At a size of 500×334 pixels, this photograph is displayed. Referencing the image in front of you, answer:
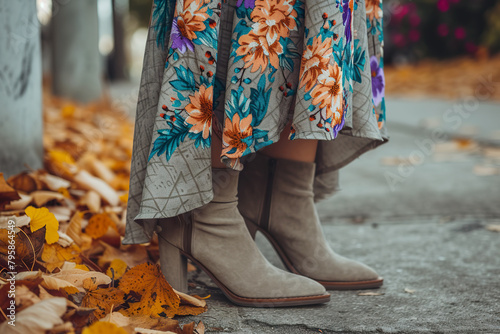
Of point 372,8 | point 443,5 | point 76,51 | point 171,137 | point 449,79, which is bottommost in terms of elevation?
point 171,137

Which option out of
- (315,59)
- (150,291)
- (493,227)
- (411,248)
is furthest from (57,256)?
(493,227)

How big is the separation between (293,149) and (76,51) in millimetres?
3867

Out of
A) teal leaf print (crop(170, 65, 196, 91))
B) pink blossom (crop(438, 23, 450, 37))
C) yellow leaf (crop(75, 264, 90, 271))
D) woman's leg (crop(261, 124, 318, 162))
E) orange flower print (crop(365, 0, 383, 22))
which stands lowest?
yellow leaf (crop(75, 264, 90, 271))

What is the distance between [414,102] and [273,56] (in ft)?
18.0

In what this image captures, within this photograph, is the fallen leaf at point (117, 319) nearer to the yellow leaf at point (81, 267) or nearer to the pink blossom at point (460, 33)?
the yellow leaf at point (81, 267)

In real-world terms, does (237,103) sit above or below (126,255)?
above

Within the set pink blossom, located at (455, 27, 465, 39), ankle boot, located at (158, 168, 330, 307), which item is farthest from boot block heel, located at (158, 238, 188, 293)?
pink blossom, located at (455, 27, 465, 39)

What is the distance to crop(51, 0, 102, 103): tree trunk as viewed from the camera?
4.45 metres

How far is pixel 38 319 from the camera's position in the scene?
2.40ft

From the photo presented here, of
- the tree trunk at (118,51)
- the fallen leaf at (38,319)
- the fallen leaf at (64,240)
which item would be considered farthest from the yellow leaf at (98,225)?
the tree trunk at (118,51)

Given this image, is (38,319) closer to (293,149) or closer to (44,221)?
(44,221)

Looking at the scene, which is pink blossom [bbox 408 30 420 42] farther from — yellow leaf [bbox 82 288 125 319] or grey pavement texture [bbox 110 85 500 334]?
yellow leaf [bbox 82 288 125 319]

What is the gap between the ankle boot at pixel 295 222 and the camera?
123cm

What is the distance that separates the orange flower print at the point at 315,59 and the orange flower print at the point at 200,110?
196 millimetres
